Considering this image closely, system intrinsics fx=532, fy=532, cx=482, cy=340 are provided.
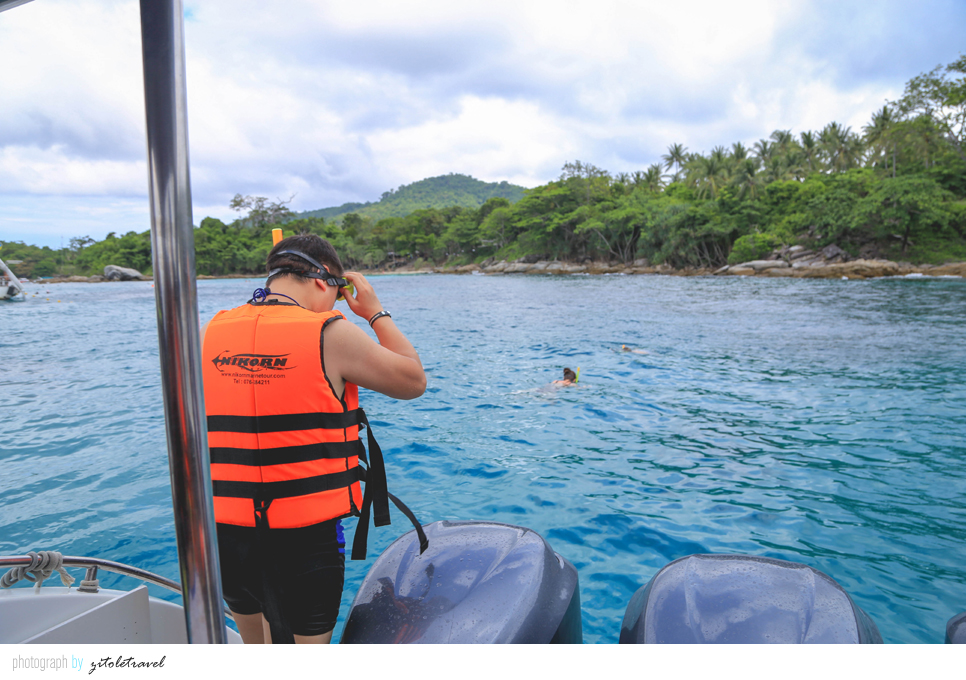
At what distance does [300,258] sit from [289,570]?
872mm

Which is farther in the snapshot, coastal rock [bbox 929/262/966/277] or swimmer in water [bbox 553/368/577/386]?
coastal rock [bbox 929/262/966/277]

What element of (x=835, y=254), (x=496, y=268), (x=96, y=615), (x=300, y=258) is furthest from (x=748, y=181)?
(x=96, y=615)

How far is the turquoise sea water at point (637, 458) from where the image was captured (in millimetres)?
3678

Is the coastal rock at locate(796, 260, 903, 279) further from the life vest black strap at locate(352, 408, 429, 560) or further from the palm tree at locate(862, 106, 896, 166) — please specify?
the life vest black strap at locate(352, 408, 429, 560)

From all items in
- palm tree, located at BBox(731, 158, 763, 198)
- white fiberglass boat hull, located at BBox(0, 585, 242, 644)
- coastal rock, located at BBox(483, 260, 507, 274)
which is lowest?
white fiberglass boat hull, located at BBox(0, 585, 242, 644)

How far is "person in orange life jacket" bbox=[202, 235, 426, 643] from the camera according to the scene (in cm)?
140

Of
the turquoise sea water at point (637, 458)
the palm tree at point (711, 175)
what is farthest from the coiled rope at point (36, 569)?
the palm tree at point (711, 175)

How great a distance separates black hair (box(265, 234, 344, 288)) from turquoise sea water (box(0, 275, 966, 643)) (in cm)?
242

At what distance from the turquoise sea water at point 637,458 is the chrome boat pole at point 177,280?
2937 millimetres

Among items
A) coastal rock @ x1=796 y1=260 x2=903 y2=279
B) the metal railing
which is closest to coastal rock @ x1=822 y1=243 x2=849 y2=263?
coastal rock @ x1=796 y1=260 x2=903 y2=279

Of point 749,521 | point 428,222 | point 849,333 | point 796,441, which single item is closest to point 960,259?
point 849,333

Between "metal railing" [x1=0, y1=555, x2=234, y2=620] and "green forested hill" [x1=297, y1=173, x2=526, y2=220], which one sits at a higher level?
"green forested hill" [x1=297, y1=173, x2=526, y2=220]

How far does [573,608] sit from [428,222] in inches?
3302
